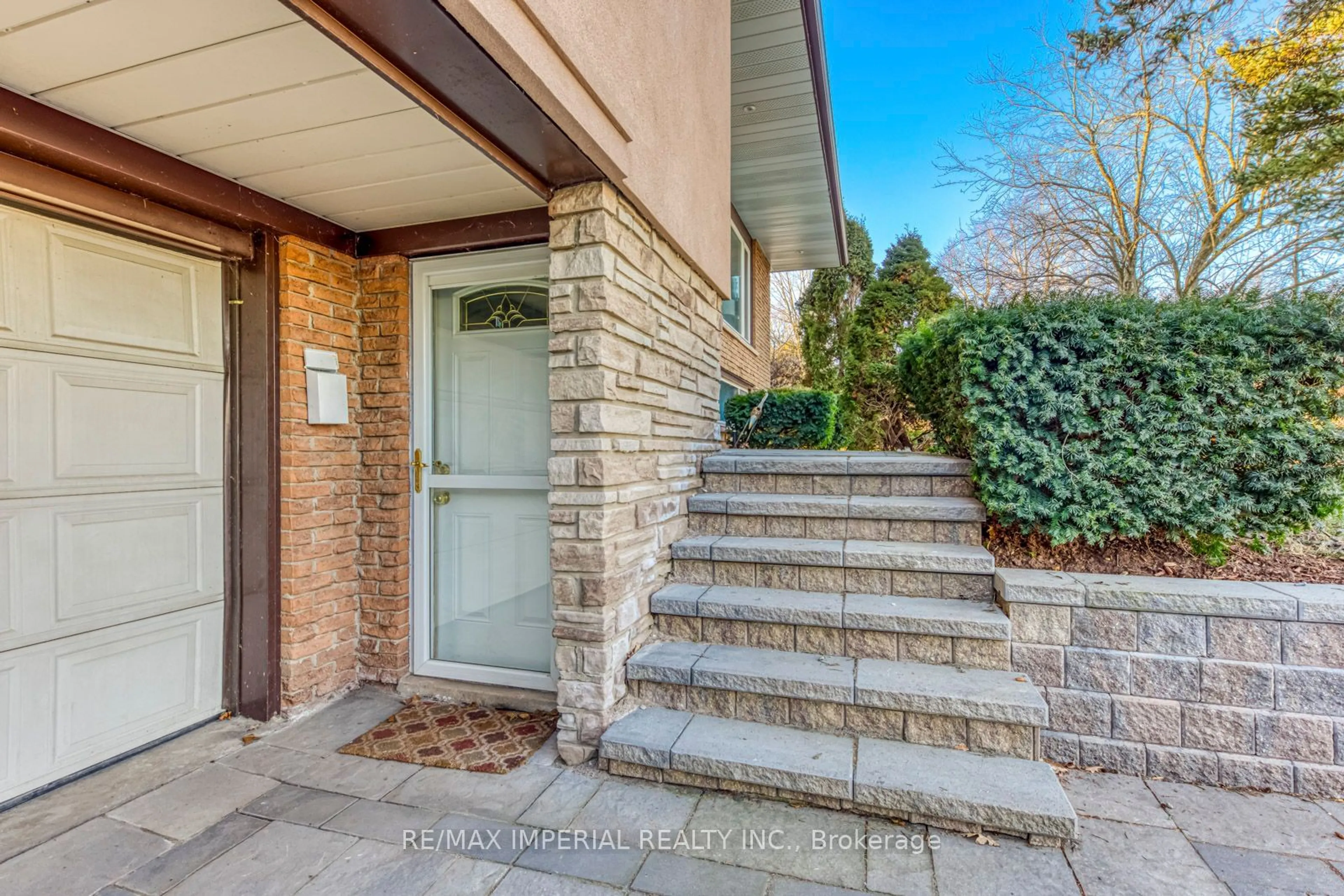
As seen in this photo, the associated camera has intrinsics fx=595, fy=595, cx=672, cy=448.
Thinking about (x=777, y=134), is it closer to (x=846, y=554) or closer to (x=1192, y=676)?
(x=846, y=554)

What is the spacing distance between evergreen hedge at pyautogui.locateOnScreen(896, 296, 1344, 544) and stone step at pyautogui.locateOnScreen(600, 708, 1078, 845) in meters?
1.18

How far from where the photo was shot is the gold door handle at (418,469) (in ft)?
9.78

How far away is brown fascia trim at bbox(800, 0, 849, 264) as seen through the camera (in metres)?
4.55

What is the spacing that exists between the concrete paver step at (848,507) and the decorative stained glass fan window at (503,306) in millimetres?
1279

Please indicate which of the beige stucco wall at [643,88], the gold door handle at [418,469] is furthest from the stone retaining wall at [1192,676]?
the gold door handle at [418,469]

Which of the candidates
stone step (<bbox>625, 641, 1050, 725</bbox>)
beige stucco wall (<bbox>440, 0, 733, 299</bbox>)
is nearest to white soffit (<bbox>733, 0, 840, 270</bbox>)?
beige stucco wall (<bbox>440, 0, 733, 299</bbox>)

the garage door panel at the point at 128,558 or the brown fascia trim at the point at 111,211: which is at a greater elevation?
the brown fascia trim at the point at 111,211

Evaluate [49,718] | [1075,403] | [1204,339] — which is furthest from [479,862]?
[1204,339]

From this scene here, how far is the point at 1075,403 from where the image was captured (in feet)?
8.57

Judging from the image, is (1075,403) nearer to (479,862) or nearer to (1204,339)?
(1204,339)

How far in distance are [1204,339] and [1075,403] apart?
1.84 ft

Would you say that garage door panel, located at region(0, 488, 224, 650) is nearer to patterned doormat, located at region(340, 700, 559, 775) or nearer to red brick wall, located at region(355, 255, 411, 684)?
red brick wall, located at region(355, 255, 411, 684)

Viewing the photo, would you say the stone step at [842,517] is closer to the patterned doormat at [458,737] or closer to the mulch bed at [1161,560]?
the mulch bed at [1161,560]

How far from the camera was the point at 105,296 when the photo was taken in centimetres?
229
